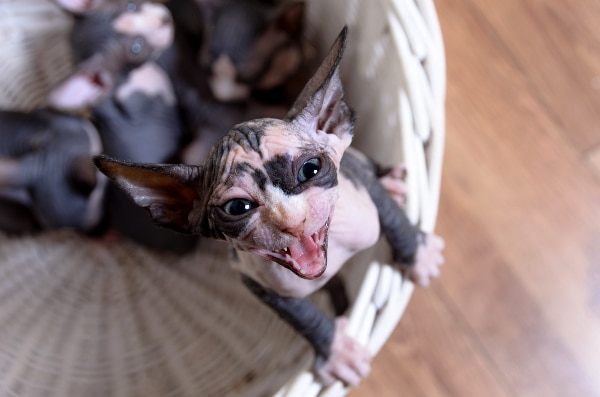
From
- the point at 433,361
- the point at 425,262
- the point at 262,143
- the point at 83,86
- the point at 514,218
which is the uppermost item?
the point at 262,143

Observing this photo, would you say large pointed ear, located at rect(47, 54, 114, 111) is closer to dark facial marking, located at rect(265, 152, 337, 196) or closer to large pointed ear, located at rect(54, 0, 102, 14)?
large pointed ear, located at rect(54, 0, 102, 14)

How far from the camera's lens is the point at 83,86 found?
0.86 m

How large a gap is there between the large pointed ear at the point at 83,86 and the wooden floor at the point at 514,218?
1.76 ft

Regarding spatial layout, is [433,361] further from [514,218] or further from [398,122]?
[398,122]

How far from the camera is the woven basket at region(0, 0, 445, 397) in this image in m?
0.69

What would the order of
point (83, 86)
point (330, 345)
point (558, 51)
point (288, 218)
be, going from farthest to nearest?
point (558, 51), point (83, 86), point (330, 345), point (288, 218)

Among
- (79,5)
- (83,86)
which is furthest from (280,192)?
(79,5)

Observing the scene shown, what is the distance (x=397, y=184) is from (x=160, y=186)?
0.30m

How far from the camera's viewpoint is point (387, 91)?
0.75 meters

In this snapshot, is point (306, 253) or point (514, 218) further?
point (514, 218)

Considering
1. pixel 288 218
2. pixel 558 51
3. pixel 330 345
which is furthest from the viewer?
pixel 558 51

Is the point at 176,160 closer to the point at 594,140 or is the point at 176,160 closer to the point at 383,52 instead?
the point at 383,52

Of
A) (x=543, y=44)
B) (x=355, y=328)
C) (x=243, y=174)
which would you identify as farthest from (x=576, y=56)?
(x=243, y=174)

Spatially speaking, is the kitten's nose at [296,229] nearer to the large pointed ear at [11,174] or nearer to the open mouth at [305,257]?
the open mouth at [305,257]
